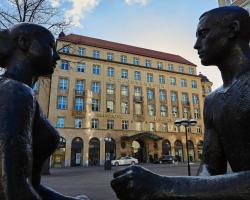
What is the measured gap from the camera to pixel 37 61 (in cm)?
116

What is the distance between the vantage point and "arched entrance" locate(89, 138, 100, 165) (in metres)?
36.3

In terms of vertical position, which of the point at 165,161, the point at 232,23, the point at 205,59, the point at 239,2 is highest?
the point at 239,2

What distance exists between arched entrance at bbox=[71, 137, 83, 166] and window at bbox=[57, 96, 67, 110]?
509cm

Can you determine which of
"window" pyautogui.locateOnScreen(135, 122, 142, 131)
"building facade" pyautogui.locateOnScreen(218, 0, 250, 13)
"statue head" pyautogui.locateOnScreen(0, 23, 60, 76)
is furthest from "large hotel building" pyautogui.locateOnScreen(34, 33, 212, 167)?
"statue head" pyautogui.locateOnScreen(0, 23, 60, 76)

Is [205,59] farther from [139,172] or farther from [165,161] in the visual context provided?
[165,161]

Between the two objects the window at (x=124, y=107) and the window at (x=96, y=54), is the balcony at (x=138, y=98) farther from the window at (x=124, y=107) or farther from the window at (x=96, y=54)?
the window at (x=96, y=54)

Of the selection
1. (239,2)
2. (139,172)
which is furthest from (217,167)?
(239,2)

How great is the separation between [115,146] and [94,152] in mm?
3553

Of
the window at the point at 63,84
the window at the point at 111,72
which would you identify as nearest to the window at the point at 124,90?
the window at the point at 111,72

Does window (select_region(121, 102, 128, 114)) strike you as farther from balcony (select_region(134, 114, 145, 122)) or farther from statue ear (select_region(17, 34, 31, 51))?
statue ear (select_region(17, 34, 31, 51))

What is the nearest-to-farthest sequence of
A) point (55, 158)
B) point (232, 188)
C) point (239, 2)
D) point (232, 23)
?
point (232, 188) < point (232, 23) < point (239, 2) < point (55, 158)

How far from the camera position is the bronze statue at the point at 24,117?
773 millimetres

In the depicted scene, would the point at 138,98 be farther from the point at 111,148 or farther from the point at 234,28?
the point at 234,28

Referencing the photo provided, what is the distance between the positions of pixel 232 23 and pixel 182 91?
4674 cm
